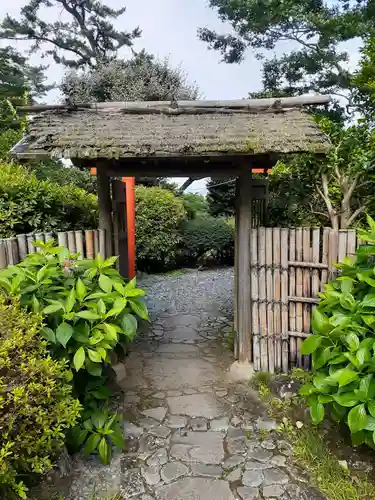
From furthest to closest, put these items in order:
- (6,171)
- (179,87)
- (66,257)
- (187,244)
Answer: (179,87) → (187,244) → (6,171) → (66,257)

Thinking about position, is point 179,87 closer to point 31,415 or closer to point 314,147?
point 314,147

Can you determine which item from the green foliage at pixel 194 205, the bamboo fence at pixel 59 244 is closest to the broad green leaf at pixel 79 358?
the bamboo fence at pixel 59 244

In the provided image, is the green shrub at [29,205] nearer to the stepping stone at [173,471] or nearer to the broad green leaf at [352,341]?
the stepping stone at [173,471]

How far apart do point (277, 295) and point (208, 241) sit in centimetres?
732

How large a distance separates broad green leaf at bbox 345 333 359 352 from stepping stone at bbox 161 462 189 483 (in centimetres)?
171

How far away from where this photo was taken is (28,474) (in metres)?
2.71

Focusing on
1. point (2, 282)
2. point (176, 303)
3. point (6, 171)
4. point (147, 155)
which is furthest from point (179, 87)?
point (2, 282)

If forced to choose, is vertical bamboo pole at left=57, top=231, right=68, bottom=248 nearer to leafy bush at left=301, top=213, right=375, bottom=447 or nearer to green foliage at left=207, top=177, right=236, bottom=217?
leafy bush at left=301, top=213, right=375, bottom=447

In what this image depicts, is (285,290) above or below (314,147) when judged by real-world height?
below

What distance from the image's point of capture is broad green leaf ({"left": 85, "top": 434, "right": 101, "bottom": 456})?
120 inches

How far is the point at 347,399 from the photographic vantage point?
269 centimetres

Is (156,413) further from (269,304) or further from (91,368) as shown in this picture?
(269,304)

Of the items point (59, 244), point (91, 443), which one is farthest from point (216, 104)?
point (91, 443)

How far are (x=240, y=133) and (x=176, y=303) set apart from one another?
15.7ft
